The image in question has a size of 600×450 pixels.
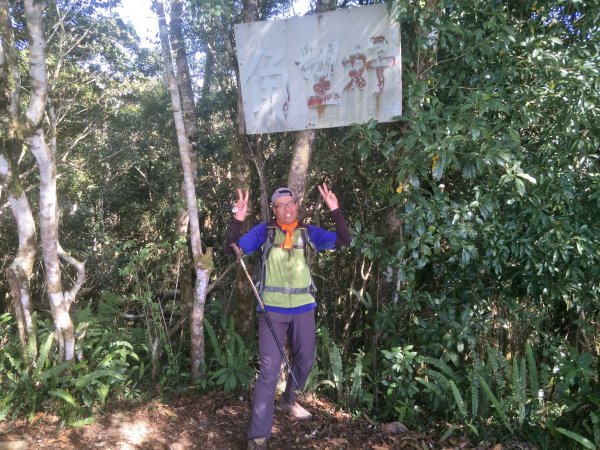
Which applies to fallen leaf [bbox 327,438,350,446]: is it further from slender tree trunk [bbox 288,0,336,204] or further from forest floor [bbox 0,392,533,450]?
slender tree trunk [bbox 288,0,336,204]

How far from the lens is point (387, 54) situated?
13.0ft

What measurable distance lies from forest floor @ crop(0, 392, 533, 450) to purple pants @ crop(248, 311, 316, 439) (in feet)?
1.25

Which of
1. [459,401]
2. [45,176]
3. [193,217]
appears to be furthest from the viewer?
[193,217]

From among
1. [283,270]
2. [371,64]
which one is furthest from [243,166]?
[371,64]

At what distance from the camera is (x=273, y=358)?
143 inches

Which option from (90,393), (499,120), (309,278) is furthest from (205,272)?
(499,120)

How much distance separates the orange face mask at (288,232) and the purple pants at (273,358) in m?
0.60

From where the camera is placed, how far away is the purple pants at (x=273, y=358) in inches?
139

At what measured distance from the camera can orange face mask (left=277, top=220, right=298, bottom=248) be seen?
3.76m

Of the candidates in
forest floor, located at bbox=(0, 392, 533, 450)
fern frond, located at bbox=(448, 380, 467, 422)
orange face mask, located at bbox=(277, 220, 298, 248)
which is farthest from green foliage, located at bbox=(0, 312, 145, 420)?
fern frond, located at bbox=(448, 380, 467, 422)

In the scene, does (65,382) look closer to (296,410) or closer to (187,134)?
(296,410)

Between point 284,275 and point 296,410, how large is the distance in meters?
1.42

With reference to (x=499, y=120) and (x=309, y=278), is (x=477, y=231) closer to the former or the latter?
(x=499, y=120)

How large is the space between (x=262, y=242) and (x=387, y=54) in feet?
6.71
